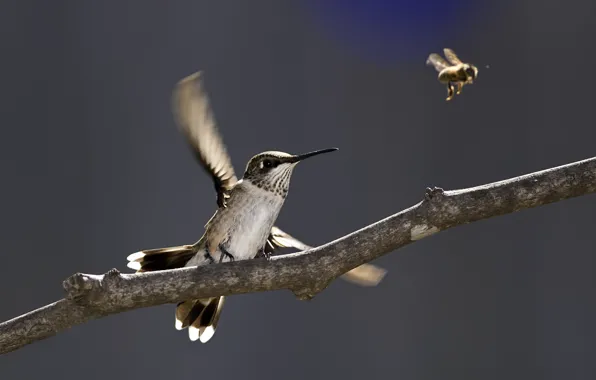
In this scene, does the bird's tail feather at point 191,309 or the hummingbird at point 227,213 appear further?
the bird's tail feather at point 191,309

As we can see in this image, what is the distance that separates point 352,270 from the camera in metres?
2.00

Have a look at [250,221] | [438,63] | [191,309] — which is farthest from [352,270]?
Result: [438,63]

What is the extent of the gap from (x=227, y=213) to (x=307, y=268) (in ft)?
1.51

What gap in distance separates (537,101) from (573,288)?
0.76 m

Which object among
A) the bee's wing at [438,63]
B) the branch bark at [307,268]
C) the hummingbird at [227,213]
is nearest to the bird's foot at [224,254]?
the hummingbird at [227,213]

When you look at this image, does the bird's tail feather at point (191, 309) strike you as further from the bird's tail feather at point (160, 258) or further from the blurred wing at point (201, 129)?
the blurred wing at point (201, 129)

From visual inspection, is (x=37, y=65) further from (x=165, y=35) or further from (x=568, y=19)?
(x=568, y=19)

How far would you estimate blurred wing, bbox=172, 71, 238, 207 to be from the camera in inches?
73.7

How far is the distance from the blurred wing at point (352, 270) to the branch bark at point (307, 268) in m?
0.19

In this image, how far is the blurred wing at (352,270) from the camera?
6.44 feet

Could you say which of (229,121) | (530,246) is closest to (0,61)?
(229,121)

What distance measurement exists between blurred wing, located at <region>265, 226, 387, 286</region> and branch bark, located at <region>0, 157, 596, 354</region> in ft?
0.63

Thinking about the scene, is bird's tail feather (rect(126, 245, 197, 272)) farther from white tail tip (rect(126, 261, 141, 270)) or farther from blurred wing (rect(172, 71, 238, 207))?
blurred wing (rect(172, 71, 238, 207))

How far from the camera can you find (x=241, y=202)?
2121 mm
